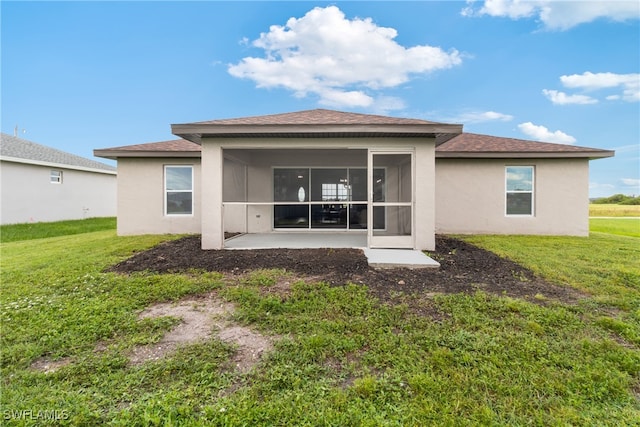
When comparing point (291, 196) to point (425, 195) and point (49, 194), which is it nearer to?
point (425, 195)

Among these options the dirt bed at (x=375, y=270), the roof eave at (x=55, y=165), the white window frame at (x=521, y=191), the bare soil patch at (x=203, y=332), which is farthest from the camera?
the roof eave at (x=55, y=165)

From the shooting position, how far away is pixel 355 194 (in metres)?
10.6

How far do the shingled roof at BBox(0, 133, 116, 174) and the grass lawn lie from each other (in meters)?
13.9

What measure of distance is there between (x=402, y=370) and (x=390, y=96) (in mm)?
19772

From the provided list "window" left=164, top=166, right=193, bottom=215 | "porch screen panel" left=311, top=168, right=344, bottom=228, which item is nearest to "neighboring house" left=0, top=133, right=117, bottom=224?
"window" left=164, top=166, right=193, bottom=215

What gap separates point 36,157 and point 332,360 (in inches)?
779

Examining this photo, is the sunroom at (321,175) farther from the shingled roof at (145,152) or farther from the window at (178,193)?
the shingled roof at (145,152)

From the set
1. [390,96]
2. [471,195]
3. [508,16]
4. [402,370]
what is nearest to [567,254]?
[471,195]

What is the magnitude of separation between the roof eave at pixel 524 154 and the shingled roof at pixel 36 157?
18602mm

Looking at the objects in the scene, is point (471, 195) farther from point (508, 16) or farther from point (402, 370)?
point (402, 370)

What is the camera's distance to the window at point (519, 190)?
1014cm

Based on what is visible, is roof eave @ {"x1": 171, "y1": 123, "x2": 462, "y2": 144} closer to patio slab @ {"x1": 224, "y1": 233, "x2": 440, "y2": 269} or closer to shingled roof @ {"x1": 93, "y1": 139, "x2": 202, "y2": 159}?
patio slab @ {"x1": 224, "y1": 233, "x2": 440, "y2": 269}

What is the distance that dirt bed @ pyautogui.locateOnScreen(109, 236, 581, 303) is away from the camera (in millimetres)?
4566

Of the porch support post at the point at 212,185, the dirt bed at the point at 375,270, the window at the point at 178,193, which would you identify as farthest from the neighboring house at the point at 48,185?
the porch support post at the point at 212,185
